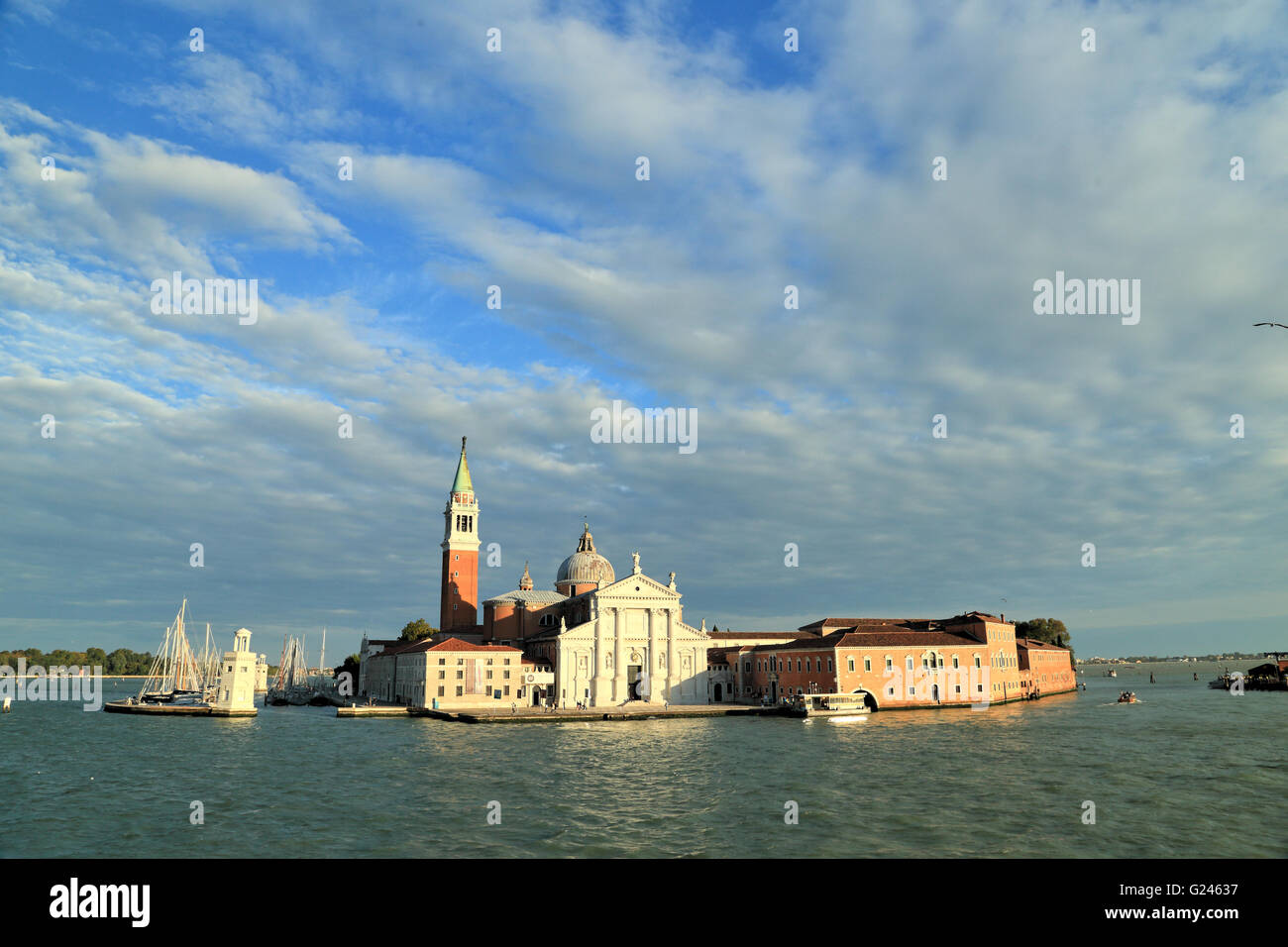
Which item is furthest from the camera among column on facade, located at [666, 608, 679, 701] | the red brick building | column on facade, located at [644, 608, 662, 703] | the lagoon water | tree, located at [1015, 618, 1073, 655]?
tree, located at [1015, 618, 1073, 655]

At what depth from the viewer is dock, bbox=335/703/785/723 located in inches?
2446

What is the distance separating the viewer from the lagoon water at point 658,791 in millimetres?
22094

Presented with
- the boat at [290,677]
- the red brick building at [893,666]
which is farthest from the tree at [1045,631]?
the boat at [290,677]

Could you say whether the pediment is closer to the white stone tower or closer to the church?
the church

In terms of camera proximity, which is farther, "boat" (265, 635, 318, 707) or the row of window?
"boat" (265, 635, 318, 707)

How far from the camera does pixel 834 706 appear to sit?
6519 centimetres

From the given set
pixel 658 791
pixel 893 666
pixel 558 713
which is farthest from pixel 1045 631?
pixel 658 791

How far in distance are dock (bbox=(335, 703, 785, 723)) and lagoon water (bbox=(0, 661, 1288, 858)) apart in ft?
24.8

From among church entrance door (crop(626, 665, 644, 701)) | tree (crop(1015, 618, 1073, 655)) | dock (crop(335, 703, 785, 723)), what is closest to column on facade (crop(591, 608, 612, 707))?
church entrance door (crop(626, 665, 644, 701))

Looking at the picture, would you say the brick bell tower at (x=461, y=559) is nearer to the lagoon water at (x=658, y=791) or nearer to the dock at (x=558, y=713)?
the dock at (x=558, y=713)
